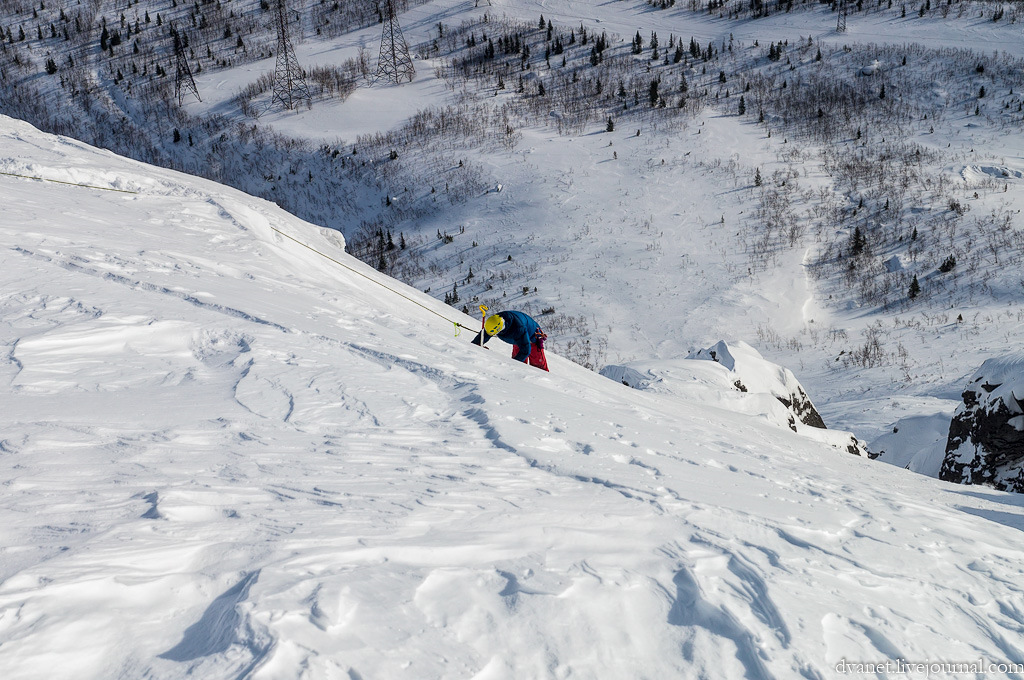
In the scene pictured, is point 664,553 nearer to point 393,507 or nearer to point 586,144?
point 393,507

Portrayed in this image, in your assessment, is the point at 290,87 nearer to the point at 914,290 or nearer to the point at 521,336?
the point at 521,336

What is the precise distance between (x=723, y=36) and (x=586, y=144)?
12303 millimetres

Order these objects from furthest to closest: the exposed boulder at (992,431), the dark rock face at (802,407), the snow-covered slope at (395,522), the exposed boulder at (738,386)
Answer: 1. the dark rock face at (802,407)
2. the exposed boulder at (738,386)
3. the exposed boulder at (992,431)
4. the snow-covered slope at (395,522)

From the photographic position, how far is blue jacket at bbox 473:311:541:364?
820 cm

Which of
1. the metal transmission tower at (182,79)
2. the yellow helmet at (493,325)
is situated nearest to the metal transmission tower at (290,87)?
the metal transmission tower at (182,79)

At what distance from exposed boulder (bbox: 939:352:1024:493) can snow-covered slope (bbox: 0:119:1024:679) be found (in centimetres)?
179

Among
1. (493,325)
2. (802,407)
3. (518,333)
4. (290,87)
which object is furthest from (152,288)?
(290,87)

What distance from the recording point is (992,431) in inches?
269

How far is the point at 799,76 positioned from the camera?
26031 millimetres

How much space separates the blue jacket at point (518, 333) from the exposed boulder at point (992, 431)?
494cm

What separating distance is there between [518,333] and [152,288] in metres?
4.27

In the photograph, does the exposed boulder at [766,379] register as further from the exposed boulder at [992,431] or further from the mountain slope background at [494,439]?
the exposed boulder at [992,431]

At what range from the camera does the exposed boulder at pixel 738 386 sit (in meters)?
8.54

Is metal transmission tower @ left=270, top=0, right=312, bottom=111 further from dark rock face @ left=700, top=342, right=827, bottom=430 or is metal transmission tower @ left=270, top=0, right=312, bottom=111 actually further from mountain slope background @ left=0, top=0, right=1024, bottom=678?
dark rock face @ left=700, top=342, right=827, bottom=430
